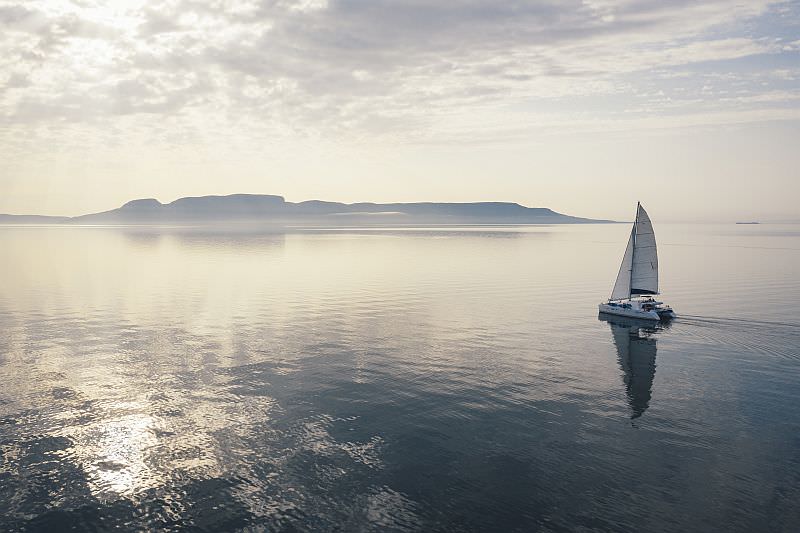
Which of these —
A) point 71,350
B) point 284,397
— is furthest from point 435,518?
point 71,350

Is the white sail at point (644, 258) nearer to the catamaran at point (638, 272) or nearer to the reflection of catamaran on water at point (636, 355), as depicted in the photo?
the catamaran at point (638, 272)

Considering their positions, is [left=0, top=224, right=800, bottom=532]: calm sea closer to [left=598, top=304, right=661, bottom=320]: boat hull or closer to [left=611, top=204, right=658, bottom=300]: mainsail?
[left=598, top=304, right=661, bottom=320]: boat hull

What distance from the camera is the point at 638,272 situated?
85.0 m

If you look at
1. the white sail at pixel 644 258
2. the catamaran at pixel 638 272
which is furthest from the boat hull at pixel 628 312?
the white sail at pixel 644 258

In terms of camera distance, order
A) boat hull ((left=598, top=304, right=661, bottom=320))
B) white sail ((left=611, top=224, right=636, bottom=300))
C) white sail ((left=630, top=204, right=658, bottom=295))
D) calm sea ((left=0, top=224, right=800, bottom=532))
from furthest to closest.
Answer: white sail ((left=611, top=224, right=636, bottom=300)) → white sail ((left=630, top=204, right=658, bottom=295)) → boat hull ((left=598, top=304, right=661, bottom=320)) → calm sea ((left=0, top=224, right=800, bottom=532))

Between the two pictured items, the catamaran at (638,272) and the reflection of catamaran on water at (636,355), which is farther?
the catamaran at (638,272)

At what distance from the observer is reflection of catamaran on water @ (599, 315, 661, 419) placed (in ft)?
144

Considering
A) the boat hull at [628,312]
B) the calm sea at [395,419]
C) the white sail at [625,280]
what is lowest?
the calm sea at [395,419]

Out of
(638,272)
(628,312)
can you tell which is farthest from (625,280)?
(628,312)

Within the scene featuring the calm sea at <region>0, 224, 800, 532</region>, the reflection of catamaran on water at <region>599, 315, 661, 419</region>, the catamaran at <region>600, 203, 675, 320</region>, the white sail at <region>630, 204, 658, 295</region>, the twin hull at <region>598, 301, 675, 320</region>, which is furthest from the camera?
the white sail at <region>630, 204, 658, 295</region>

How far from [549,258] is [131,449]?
6601 inches

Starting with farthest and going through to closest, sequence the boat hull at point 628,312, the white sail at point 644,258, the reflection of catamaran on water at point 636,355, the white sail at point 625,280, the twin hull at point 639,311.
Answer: the white sail at point 625,280, the white sail at point 644,258, the twin hull at point 639,311, the boat hull at point 628,312, the reflection of catamaran on water at point 636,355

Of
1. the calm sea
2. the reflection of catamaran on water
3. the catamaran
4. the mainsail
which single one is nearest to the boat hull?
the catamaran

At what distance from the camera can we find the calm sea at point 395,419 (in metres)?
27.2
